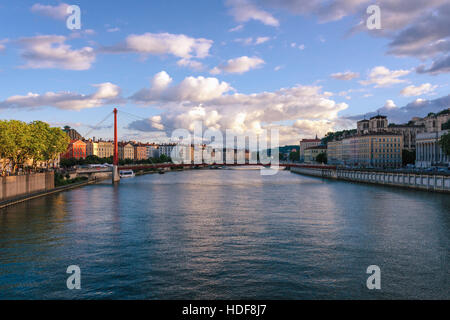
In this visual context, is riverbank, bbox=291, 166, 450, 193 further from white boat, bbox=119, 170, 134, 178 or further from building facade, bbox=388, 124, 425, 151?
building facade, bbox=388, 124, 425, 151

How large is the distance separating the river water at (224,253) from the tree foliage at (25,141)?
7.61 metres

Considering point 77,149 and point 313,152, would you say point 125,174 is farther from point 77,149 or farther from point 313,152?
point 313,152

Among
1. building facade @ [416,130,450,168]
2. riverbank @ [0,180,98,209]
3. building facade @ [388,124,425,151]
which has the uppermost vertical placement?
building facade @ [388,124,425,151]

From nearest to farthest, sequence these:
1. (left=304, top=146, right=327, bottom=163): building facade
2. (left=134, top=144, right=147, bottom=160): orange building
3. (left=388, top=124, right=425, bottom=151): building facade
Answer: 1. (left=388, top=124, right=425, bottom=151): building facade
2. (left=304, top=146, right=327, bottom=163): building facade
3. (left=134, top=144, right=147, bottom=160): orange building

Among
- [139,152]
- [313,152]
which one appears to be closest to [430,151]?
[313,152]

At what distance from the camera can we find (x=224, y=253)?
55.1ft

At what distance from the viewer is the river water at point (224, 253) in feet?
40.5

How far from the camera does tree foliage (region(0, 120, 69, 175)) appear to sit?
3462 cm

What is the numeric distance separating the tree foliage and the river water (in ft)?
25.0

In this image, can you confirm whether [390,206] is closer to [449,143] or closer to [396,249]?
[396,249]

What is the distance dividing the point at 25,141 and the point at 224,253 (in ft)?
91.1

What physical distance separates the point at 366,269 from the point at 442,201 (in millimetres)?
27724

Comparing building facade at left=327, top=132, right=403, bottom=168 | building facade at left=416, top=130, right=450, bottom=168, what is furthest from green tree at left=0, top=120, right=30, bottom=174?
building facade at left=327, top=132, right=403, bottom=168
